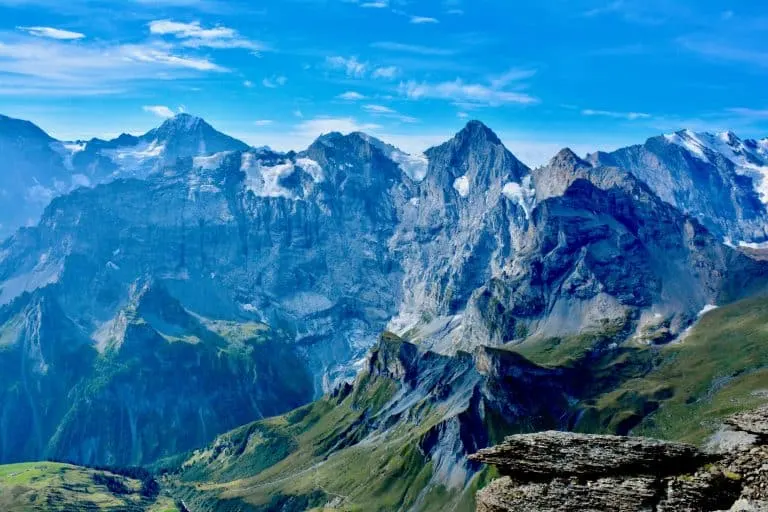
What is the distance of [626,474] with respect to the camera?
57656 millimetres

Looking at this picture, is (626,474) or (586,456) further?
(586,456)

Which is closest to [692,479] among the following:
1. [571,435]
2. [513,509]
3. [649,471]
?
A: [649,471]

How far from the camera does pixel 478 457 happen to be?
62938mm

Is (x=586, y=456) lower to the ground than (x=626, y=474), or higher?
higher

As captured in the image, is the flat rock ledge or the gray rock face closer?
the flat rock ledge

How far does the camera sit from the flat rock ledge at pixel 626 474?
55125 mm

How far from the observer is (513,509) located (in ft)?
198

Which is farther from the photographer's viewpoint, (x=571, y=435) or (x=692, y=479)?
(x=571, y=435)

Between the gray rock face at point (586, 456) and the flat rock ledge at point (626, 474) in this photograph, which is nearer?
the flat rock ledge at point (626, 474)

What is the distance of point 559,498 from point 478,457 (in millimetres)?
7412

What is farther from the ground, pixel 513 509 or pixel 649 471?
pixel 649 471

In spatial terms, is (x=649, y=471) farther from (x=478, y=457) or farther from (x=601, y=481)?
(x=478, y=457)

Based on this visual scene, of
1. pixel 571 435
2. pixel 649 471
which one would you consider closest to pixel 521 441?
pixel 571 435

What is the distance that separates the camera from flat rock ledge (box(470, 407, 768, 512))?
55125mm
